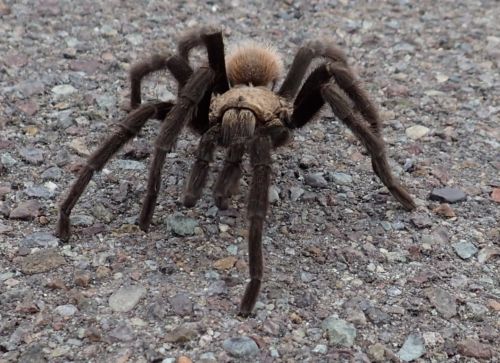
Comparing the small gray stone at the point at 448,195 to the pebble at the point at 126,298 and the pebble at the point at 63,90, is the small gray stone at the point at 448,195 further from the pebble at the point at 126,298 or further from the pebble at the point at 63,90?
the pebble at the point at 63,90

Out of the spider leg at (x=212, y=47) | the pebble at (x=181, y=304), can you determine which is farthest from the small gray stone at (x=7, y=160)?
the pebble at (x=181, y=304)

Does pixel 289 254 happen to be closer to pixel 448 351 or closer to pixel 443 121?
pixel 448 351

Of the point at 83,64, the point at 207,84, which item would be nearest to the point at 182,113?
the point at 207,84

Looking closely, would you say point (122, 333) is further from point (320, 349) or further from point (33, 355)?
point (320, 349)

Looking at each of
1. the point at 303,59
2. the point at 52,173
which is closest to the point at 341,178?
the point at 303,59

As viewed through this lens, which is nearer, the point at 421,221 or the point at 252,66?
the point at 421,221

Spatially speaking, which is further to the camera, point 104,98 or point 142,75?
point 104,98
